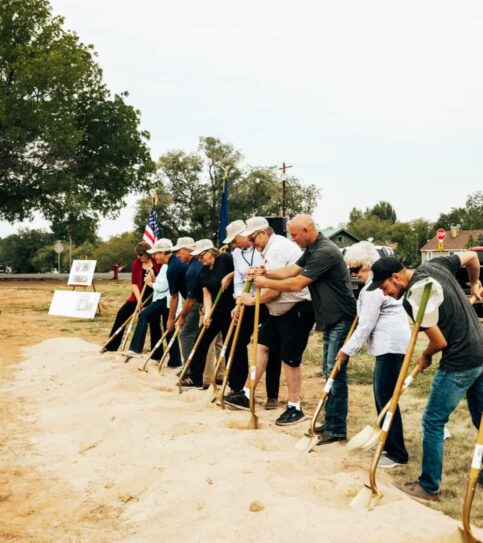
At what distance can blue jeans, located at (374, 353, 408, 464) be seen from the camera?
5848mm

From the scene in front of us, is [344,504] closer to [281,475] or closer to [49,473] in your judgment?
[281,475]

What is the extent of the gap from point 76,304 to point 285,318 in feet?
47.1

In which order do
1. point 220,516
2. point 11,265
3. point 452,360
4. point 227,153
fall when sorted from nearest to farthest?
point 220,516
point 452,360
point 227,153
point 11,265

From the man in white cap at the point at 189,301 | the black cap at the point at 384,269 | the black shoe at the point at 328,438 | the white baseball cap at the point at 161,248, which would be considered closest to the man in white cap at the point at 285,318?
the black shoe at the point at 328,438

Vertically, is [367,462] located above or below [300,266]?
below

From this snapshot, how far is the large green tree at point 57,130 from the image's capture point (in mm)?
34750

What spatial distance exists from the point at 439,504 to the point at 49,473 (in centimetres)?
321

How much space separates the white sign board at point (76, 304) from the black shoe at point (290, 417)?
43.3 feet

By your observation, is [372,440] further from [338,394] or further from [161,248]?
[161,248]

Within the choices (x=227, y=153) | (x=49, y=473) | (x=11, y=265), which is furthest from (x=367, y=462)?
(x=11, y=265)

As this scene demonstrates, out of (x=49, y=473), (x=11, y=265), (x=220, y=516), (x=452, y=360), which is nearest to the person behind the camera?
(x=220, y=516)

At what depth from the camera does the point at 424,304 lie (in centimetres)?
455

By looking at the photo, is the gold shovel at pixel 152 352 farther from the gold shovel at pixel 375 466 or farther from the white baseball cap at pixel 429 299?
the white baseball cap at pixel 429 299

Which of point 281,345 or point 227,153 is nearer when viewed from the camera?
point 281,345
